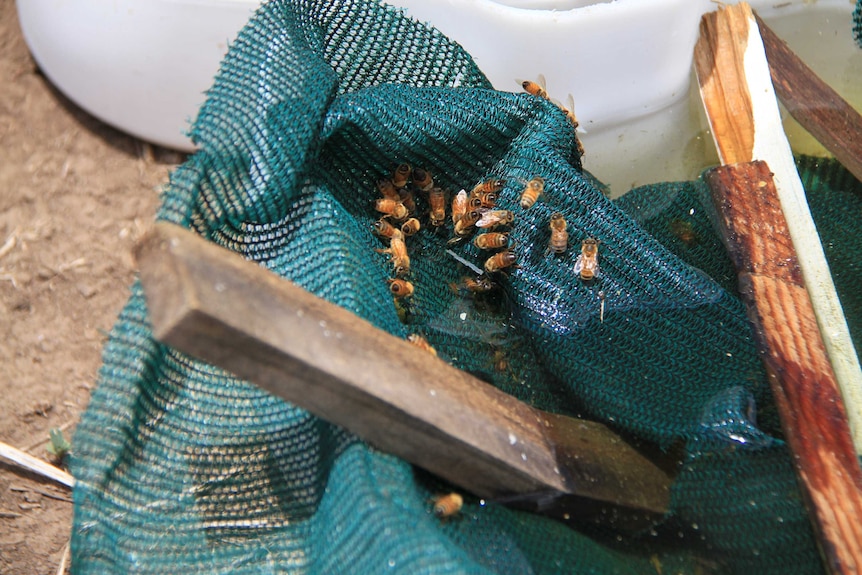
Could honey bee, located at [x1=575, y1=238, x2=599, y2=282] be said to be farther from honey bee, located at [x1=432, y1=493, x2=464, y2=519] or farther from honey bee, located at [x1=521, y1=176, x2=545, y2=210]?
honey bee, located at [x1=432, y1=493, x2=464, y2=519]

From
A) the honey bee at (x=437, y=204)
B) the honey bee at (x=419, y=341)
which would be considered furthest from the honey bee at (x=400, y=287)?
the honey bee at (x=437, y=204)

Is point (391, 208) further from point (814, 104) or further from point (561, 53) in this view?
point (814, 104)

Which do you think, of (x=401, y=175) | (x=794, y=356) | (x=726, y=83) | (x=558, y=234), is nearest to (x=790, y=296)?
(x=794, y=356)

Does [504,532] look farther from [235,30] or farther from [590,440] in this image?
[235,30]

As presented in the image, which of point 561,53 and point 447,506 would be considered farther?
point 561,53

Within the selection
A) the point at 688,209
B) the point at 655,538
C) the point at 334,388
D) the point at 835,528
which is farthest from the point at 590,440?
the point at 688,209
